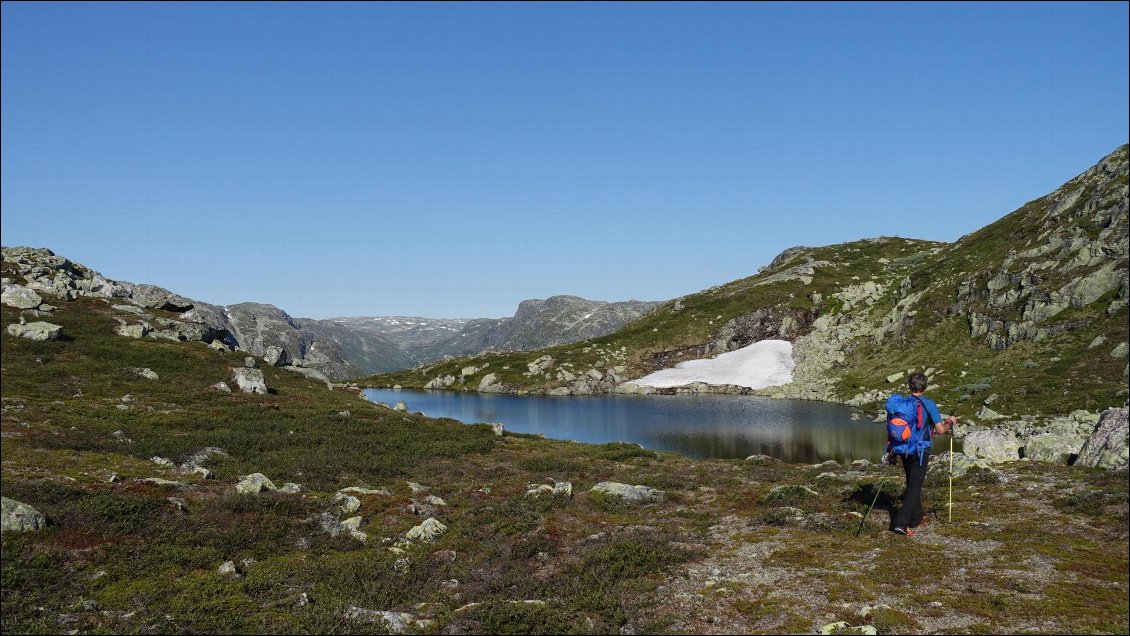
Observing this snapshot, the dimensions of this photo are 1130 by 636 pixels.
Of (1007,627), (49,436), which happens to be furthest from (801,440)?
(49,436)

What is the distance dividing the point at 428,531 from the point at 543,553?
5.22m

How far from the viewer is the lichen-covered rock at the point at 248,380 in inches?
2375

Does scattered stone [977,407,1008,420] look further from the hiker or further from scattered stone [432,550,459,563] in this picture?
scattered stone [432,550,459,563]

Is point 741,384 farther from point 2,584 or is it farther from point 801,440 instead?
point 2,584

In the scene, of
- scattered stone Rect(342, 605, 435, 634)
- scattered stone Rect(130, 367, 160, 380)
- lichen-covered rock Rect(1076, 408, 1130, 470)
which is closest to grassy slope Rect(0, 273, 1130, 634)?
scattered stone Rect(342, 605, 435, 634)

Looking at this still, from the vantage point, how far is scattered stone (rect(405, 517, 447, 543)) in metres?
20.6

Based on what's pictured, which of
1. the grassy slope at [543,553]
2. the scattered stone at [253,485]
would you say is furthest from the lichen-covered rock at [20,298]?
the scattered stone at [253,485]

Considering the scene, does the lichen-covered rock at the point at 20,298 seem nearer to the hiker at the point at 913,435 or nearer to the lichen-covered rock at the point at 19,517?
the lichen-covered rock at the point at 19,517

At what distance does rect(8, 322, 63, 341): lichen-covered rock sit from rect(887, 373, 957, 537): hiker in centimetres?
7163

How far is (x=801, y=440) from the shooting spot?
6812 cm

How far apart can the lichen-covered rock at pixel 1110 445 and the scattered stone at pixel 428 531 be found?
2493 centimetres

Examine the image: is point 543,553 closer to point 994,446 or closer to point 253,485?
point 253,485

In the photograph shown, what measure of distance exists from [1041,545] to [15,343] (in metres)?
73.9

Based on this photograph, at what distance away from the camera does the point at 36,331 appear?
56.6 meters
